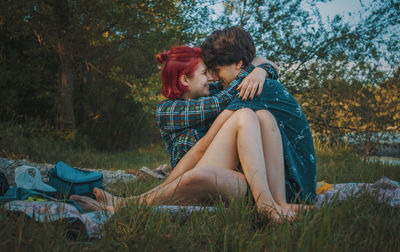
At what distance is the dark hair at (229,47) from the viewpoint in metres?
2.29

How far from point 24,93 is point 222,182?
757cm

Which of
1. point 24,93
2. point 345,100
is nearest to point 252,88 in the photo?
point 345,100

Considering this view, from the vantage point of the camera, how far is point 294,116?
6.75 feet

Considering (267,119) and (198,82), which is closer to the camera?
(267,119)

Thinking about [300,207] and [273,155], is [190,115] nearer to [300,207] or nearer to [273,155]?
[273,155]

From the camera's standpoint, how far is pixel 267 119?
1.89 m

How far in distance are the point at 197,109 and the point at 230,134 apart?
1.26 feet

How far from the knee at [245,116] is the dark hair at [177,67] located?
68 cm

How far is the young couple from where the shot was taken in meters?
1.68

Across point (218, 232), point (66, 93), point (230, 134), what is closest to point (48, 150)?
point (66, 93)

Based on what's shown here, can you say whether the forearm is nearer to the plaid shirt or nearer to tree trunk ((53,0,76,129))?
the plaid shirt

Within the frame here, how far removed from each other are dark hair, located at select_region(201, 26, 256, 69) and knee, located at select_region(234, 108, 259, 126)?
62 centimetres

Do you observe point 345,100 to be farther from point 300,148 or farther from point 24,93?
point 24,93

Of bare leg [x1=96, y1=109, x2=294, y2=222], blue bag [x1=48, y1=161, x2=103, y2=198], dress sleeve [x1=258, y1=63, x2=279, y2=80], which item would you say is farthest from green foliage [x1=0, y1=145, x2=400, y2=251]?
blue bag [x1=48, y1=161, x2=103, y2=198]
